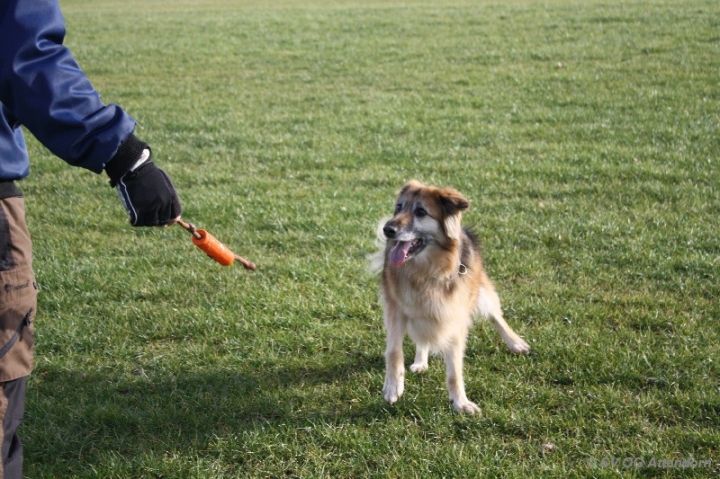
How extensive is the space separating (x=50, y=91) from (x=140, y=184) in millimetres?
531

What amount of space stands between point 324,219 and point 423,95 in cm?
540

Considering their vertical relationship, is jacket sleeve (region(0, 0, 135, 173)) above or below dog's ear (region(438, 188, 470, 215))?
above

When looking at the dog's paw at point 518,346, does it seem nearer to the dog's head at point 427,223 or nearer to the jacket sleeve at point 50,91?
the dog's head at point 427,223

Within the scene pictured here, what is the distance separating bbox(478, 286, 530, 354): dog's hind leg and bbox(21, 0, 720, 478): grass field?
0.34 ft

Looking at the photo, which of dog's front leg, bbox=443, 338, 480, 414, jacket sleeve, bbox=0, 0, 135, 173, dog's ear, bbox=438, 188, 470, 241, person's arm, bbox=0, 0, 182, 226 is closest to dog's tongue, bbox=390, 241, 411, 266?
dog's ear, bbox=438, 188, 470, 241

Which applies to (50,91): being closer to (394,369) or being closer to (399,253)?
(399,253)

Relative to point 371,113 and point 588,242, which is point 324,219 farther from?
point 371,113

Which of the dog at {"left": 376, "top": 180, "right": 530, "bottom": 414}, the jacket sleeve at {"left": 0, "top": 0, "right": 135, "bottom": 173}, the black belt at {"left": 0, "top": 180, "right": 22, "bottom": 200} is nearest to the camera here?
the jacket sleeve at {"left": 0, "top": 0, "right": 135, "bottom": 173}

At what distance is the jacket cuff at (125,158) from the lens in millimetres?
3008

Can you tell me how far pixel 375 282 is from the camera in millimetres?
6176

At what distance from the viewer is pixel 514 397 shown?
15.0ft

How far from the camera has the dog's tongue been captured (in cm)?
446

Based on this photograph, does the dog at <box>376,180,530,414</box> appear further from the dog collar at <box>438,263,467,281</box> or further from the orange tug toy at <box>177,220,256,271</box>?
the orange tug toy at <box>177,220,256,271</box>

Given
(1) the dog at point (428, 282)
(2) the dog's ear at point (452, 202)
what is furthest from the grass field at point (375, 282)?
(2) the dog's ear at point (452, 202)
